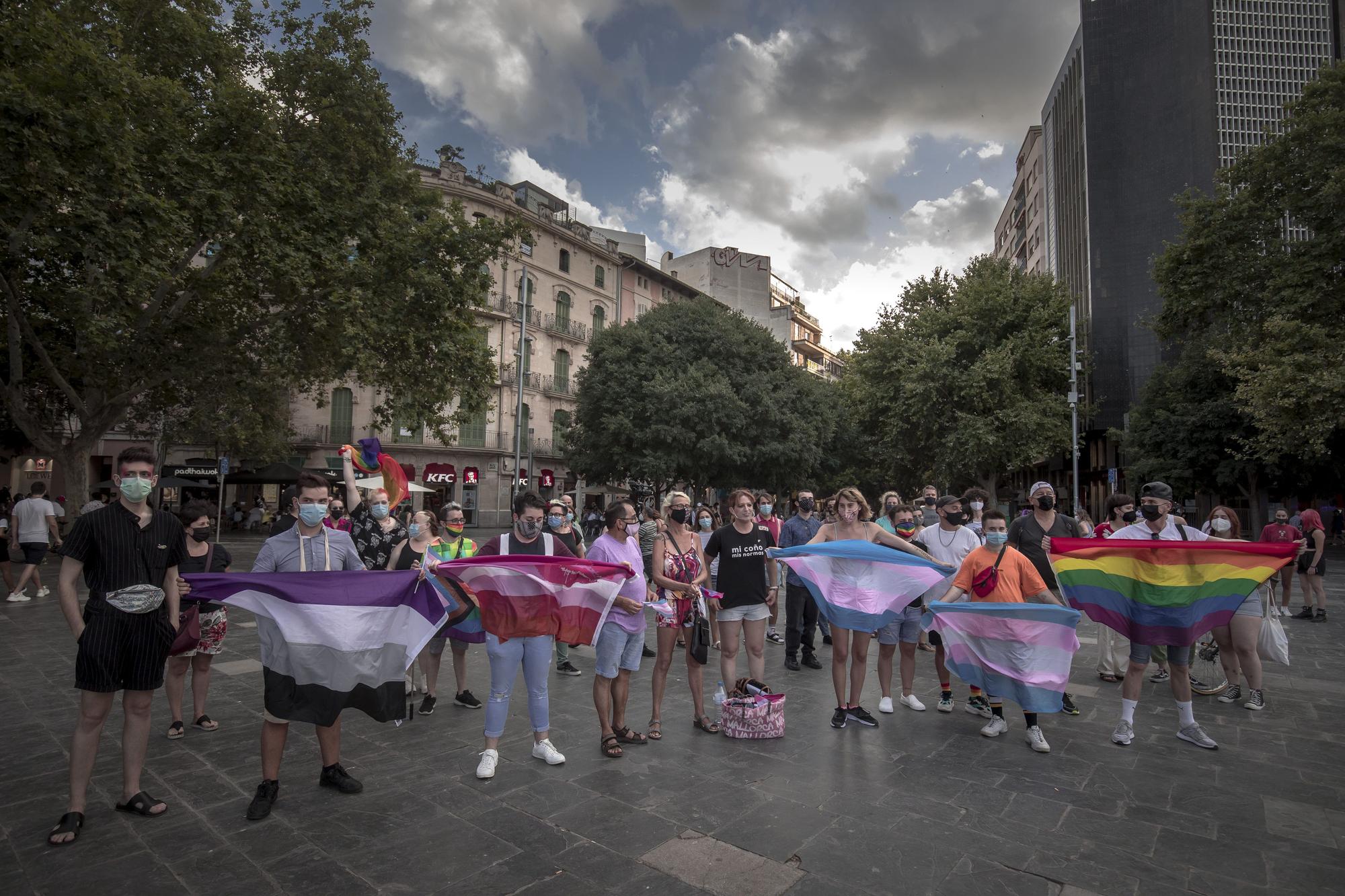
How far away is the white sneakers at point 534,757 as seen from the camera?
4812 millimetres

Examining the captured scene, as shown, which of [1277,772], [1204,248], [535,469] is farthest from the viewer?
[535,469]

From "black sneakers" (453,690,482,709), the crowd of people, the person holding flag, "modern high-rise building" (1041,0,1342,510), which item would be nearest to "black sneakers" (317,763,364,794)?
the crowd of people

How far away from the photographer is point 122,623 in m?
4.04

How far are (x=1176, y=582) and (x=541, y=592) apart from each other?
5002 mm

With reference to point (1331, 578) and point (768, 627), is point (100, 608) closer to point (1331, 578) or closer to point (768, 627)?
point (768, 627)

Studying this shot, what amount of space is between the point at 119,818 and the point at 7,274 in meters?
16.5

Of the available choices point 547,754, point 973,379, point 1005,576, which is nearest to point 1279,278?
point 973,379

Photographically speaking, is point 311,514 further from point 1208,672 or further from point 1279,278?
point 1279,278

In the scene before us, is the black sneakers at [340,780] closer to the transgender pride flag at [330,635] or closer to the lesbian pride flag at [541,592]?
the transgender pride flag at [330,635]

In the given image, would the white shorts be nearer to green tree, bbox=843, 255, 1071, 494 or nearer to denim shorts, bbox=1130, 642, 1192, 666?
denim shorts, bbox=1130, 642, 1192, 666

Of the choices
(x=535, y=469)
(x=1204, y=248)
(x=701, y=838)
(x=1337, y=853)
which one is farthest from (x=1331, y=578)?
(x=535, y=469)

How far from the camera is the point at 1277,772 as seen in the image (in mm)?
5070

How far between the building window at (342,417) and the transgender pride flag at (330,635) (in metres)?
36.7

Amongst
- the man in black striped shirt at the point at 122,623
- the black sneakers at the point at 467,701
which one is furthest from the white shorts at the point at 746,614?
the man in black striped shirt at the point at 122,623
